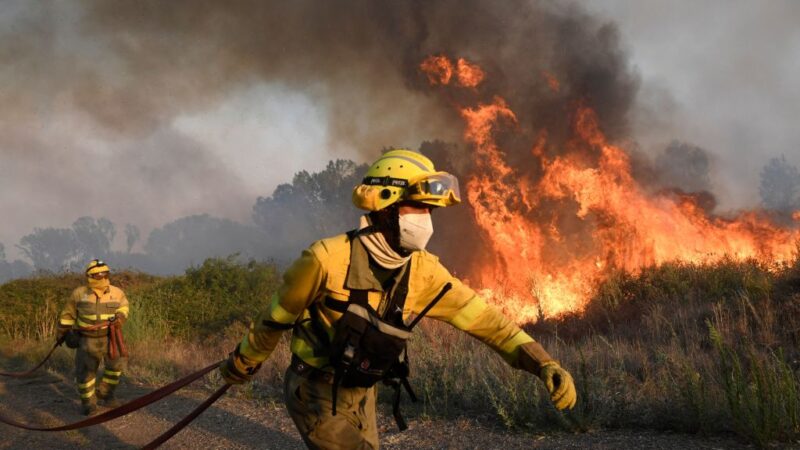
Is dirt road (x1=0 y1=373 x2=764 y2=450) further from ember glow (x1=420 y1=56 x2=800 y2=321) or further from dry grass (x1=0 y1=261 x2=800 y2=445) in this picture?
ember glow (x1=420 y1=56 x2=800 y2=321)

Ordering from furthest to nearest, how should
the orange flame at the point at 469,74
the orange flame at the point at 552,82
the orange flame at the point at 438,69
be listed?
1. the orange flame at the point at 438,69
2. the orange flame at the point at 469,74
3. the orange flame at the point at 552,82

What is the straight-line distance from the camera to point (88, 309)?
784 cm

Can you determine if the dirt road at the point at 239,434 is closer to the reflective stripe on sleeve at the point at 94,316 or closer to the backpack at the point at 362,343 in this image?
the reflective stripe on sleeve at the point at 94,316

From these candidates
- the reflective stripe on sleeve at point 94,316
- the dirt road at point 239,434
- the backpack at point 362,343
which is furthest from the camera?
the reflective stripe on sleeve at point 94,316

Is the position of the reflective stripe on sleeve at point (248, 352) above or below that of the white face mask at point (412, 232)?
below

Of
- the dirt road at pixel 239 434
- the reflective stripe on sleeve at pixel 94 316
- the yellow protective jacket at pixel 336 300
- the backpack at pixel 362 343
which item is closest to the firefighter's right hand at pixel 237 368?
the yellow protective jacket at pixel 336 300

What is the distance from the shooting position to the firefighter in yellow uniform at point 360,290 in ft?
8.46

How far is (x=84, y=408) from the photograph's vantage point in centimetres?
767

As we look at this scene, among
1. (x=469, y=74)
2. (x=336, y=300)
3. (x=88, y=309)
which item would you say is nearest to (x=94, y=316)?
(x=88, y=309)

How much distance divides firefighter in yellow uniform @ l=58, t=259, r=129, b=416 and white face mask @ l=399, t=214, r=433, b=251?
6900 mm

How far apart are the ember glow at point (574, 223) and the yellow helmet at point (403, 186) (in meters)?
12.4

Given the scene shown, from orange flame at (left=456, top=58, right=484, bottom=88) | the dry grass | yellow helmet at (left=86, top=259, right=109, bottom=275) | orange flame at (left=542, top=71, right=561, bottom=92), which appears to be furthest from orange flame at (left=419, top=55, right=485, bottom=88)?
yellow helmet at (left=86, top=259, right=109, bottom=275)

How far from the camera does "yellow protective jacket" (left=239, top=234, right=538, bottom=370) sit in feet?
8.45

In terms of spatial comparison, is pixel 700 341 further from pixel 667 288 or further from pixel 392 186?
pixel 392 186
